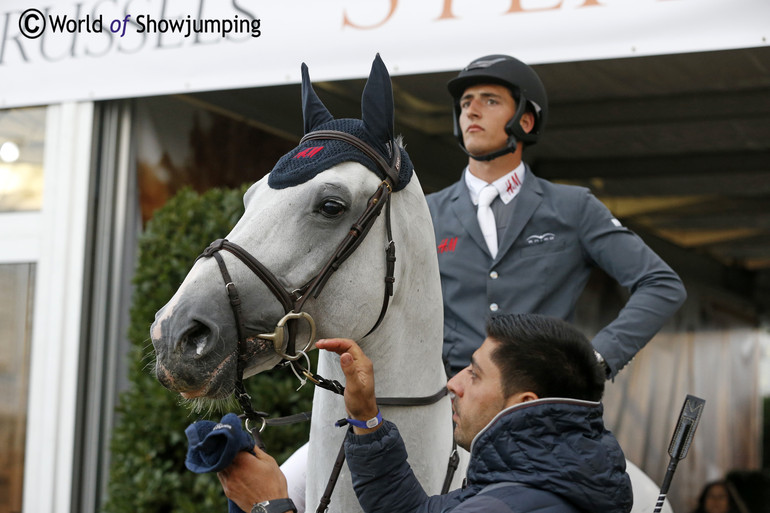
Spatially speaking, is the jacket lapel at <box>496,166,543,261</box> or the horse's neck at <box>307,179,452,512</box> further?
the jacket lapel at <box>496,166,543,261</box>

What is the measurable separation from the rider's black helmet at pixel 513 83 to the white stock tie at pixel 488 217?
0.11m

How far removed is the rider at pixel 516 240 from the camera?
2604mm

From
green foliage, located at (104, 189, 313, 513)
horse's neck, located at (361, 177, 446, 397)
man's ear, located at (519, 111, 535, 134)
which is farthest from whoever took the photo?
green foliage, located at (104, 189, 313, 513)

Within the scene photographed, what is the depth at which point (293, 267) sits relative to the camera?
1.97 metres

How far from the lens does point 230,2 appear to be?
4746 millimetres

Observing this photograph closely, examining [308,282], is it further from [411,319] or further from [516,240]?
[516,240]

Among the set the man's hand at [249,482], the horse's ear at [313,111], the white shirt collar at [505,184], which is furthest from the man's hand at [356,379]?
the white shirt collar at [505,184]

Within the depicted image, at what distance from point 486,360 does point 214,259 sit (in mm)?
622

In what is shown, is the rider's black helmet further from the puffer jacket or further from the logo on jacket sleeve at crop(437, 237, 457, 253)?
the puffer jacket

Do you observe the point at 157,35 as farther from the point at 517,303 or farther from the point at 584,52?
the point at 517,303

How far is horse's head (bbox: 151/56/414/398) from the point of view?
5.99 ft

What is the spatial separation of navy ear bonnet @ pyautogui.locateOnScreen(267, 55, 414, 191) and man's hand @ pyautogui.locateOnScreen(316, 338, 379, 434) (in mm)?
402

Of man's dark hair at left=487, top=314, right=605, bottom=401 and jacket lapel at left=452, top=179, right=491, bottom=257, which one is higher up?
jacket lapel at left=452, top=179, right=491, bottom=257

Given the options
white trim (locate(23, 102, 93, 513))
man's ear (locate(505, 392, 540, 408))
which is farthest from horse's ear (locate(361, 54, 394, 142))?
white trim (locate(23, 102, 93, 513))
